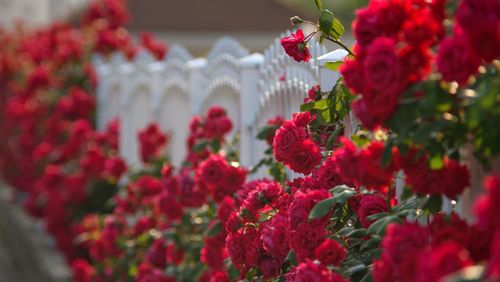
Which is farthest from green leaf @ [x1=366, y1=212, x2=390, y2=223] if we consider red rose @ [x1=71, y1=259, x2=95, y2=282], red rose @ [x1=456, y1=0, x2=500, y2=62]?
red rose @ [x1=71, y1=259, x2=95, y2=282]

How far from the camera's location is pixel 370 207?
133 inches

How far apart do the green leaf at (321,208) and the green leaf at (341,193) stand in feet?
0.12

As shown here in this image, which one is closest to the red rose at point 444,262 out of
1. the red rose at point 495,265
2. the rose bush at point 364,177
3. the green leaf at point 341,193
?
the rose bush at point 364,177

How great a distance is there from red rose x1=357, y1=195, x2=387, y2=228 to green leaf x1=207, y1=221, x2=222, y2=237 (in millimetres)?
1596

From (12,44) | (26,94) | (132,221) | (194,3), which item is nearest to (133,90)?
(132,221)

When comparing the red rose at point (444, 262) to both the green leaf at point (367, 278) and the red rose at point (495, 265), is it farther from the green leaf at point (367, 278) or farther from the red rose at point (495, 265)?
the green leaf at point (367, 278)

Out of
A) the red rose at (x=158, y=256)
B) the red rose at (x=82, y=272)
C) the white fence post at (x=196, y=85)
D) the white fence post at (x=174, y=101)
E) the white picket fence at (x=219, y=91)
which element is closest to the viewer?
the white picket fence at (x=219, y=91)

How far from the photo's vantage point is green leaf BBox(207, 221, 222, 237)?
16.2ft

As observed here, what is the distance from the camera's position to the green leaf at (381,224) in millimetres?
3100

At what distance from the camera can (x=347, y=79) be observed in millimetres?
2578

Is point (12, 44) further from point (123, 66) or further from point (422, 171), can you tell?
point (422, 171)

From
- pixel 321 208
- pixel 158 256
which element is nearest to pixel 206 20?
pixel 158 256

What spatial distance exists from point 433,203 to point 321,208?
55 centimetres

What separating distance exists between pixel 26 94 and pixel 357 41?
372 inches
